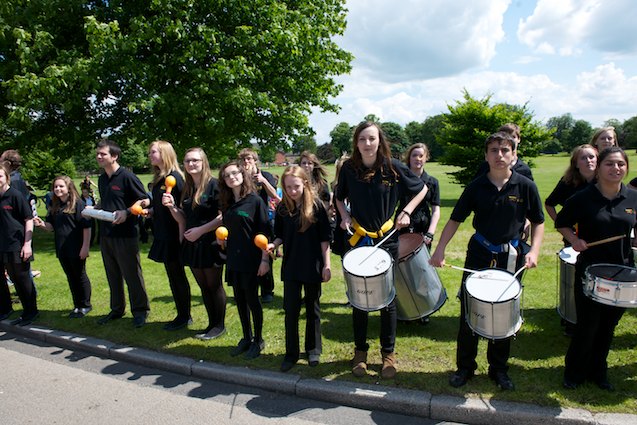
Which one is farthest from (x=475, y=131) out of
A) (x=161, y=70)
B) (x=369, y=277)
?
(x=369, y=277)

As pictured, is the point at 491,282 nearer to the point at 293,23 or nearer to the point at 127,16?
the point at 293,23

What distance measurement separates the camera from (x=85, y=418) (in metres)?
3.88

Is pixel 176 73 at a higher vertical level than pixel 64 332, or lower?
higher

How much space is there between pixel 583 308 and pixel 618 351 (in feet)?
4.03

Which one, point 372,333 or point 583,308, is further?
point 372,333

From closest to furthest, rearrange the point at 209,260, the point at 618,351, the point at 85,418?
1. the point at 85,418
2. the point at 618,351
3. the point at 209,260

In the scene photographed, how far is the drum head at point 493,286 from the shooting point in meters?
3.41

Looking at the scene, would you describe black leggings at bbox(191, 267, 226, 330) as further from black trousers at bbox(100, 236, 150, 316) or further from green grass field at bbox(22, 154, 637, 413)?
black trousers at bbox(100, 236, 150, 316)

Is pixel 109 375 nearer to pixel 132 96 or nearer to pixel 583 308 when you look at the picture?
pixel 583 308

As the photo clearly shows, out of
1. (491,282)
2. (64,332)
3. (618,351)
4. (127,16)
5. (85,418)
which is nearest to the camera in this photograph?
(491,282)

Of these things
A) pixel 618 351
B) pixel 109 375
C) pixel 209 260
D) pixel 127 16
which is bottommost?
pixel 109 375

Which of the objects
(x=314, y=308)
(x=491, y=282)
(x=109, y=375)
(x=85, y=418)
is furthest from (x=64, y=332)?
(x=491, y=282)

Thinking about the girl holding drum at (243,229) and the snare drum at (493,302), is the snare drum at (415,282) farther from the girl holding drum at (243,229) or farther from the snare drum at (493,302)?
the girl holding drum at (243,229)

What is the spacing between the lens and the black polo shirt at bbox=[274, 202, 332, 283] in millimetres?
4305
